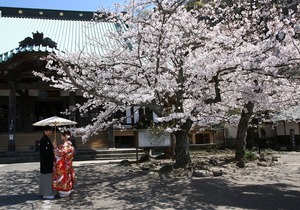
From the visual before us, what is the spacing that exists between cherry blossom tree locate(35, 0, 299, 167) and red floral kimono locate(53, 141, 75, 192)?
218 cm

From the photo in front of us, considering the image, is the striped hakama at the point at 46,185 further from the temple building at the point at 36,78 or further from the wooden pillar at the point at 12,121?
the wooden pillar at the point at 12,121

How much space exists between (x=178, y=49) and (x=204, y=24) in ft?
4.75

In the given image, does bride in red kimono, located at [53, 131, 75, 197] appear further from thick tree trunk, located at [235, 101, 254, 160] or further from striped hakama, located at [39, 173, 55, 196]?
thick tree trunk, located at [235, 101, 254, 160]

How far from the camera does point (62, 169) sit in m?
7.54

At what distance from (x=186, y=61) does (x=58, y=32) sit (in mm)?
14839

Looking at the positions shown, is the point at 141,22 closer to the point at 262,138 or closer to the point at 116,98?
the point at 116,98

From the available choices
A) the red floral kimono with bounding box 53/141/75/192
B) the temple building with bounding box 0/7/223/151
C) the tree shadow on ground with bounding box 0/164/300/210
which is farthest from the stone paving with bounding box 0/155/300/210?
the temple building with bounding box 0/7/223/151

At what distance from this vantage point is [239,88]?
9867mm

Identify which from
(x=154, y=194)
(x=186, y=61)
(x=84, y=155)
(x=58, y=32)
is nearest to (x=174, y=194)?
(x=154, y=194)

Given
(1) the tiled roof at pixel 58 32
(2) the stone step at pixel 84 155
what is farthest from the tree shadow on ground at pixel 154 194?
(1) the tiled roof at pixel 58 32

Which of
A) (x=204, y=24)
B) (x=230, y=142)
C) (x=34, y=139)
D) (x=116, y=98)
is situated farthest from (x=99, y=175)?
(x=230, y=142)

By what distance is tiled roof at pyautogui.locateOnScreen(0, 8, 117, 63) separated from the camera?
778 inches

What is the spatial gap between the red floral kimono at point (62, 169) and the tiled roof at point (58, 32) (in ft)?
39.1

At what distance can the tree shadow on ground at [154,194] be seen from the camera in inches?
264
